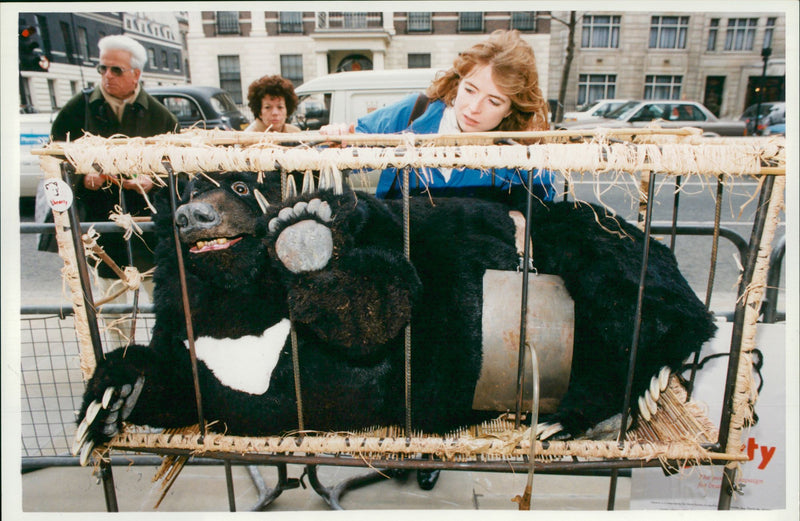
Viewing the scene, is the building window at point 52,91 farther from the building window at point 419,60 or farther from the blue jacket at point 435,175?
the blue jacket at point 435,175

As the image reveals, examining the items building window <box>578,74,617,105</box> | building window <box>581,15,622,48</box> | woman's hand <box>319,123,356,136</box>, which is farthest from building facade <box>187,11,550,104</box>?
woman's hand <box>319,123,356,136</box>

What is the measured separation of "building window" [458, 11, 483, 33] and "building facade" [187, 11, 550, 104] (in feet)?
0.12

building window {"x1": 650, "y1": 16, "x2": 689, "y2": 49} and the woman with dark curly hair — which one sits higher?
building window {"x1": 650, "y1": 16, "x2": 689, "y2": 49}

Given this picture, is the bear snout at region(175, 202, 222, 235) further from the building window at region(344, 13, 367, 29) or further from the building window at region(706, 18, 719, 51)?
the building window at region(706, 18, 719, 51)

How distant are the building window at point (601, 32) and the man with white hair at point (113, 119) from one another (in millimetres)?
23261

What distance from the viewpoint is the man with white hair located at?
2248 millimetres

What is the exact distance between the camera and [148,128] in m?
2.43

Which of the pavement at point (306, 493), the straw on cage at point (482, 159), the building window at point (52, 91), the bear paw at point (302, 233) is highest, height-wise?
the building window at point (52, 91)

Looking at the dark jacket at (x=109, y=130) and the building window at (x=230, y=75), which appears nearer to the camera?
the dark jacket at (x=109, y=130)

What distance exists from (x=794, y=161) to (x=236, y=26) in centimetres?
2502

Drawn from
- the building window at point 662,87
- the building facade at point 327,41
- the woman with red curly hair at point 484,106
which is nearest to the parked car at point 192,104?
the woman with red curly hair at point 484,106

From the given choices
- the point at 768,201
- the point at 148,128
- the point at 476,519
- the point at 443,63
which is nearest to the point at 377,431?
the point at 476,519

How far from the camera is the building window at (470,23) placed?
20641mm

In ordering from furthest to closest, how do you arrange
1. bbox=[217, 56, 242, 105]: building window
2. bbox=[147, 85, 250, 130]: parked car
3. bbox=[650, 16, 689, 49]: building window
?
bbox=[217, 56, 242, 105]: building window, bbox=[650, 16, 689, 49]: building window, bbox=[147, 85, 250, 130]: parked car
